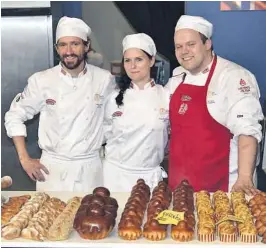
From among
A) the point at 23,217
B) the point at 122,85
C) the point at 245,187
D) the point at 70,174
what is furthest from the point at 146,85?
the point at 23,217

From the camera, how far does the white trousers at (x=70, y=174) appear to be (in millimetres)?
2660

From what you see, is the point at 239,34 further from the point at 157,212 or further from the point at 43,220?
the point at 43,220

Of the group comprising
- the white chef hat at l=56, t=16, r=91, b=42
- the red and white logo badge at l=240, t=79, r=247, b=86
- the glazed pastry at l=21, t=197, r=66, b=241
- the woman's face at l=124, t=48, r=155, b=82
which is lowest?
the glazed pastry at l=21, t=197, r=66, b=241

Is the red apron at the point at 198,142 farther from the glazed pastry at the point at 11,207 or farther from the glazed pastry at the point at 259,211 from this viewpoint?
the glazed pastry at the point at 11,207

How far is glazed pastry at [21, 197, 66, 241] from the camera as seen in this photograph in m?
1.60

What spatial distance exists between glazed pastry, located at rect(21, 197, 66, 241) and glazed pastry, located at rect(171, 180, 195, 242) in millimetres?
385

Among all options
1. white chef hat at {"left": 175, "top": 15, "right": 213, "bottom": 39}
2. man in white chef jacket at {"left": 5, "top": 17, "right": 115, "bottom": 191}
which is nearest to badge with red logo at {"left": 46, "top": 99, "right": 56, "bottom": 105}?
man in white chef jacket at {"left": 5, "top": 17, "right": 115, "bottom": 191}

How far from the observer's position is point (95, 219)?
160 cm

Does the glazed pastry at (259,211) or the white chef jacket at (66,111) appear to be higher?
the white chef jacket at (66,111)

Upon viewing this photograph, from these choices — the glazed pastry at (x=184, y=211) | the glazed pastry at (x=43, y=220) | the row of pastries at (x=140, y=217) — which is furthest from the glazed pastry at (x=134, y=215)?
the glazed pastry at (x=43, y=220)

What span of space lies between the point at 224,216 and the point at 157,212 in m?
0.21

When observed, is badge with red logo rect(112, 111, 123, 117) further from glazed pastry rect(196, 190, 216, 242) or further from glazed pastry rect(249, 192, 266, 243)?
glazed pastry rect(249, 192, 266, 243)

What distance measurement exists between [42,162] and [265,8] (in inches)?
61.5

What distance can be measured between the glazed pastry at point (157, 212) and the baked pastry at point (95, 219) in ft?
0.36
